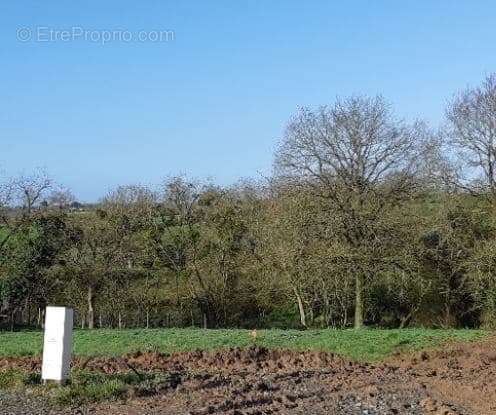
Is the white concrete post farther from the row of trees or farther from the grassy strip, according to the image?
the row of trees

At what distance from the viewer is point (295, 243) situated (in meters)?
29.0

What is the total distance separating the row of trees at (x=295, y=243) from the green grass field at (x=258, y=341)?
9.23m

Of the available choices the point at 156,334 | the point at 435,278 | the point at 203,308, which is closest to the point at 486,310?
the point at 435,278

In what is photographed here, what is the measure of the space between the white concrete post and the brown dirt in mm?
1088

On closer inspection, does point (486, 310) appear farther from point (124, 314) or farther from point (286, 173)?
point (124, 314)

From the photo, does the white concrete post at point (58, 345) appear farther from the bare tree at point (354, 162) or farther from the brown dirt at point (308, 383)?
the bare tree at point (354, 162)

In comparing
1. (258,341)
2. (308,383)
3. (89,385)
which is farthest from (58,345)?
(258,341)

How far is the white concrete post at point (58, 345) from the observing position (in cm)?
1014

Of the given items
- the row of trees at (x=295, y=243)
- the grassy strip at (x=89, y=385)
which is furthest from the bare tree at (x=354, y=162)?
the grassy strip at (x=89, y=385)

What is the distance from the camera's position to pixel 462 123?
1254 inches

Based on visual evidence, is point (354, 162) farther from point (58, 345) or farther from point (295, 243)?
point (58, 345)

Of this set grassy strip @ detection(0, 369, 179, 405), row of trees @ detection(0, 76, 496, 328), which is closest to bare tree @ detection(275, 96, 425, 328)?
row of trees @ detection(0, 76, 496, 328)

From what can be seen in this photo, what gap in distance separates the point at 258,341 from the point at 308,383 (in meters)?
6.40

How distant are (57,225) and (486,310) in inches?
826
